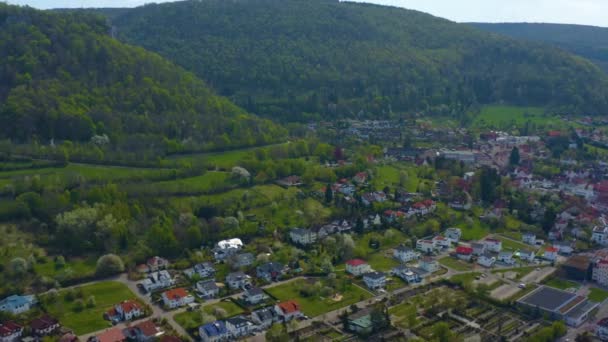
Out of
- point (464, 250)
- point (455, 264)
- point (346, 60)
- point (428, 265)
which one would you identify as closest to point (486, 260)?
point (464, 250)

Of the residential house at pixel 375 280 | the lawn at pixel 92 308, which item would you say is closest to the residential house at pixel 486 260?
the residential house at pixel 375 280

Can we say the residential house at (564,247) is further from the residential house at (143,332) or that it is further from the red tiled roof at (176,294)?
the residential house at (143,332)

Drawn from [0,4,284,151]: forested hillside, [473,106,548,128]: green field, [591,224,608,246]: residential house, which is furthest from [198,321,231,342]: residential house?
[473,106,548,128]: green field

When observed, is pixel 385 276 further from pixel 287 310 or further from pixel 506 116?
pixel 506 116

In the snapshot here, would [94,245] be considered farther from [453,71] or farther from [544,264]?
[453,71]

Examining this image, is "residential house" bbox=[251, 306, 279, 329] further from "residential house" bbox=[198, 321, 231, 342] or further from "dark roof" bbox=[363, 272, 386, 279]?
"dark roof" bbox=[363, 272, 386, 279]

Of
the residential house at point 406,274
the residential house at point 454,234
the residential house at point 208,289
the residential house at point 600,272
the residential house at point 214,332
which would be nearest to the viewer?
the residential house at point 214,332
